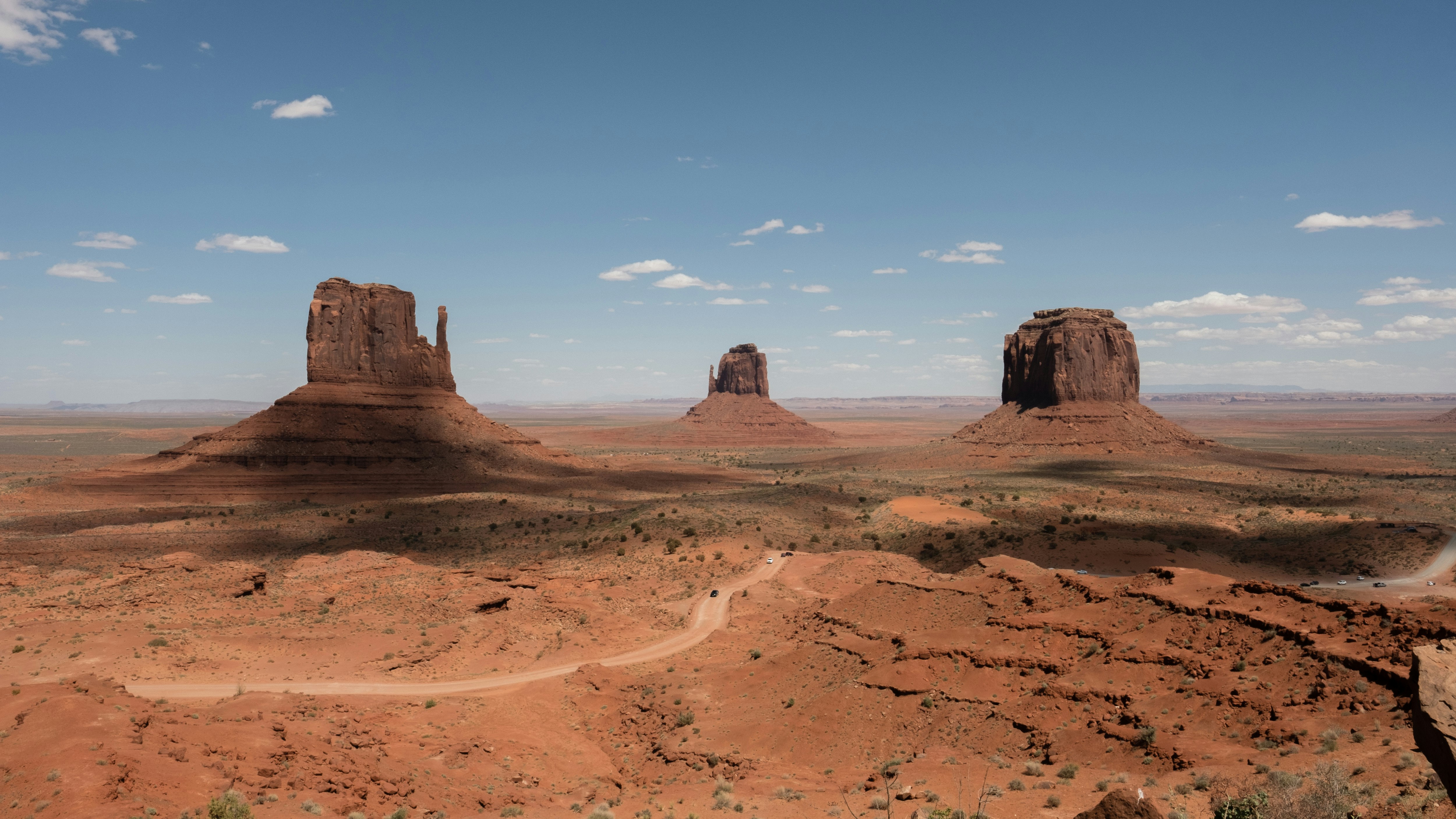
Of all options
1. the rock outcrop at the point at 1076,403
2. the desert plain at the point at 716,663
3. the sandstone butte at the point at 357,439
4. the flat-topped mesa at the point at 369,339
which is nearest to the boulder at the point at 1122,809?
the desert plain at the point at 716,663

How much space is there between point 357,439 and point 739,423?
110m

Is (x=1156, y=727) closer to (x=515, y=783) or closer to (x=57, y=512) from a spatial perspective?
(x=515, y=783)

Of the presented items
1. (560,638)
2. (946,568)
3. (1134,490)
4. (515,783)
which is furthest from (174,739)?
(1134,490)

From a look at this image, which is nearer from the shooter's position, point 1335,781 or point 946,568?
point 1335,781

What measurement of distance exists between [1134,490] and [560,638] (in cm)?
5922

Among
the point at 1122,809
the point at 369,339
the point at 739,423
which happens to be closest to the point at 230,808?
the point at 1122,809

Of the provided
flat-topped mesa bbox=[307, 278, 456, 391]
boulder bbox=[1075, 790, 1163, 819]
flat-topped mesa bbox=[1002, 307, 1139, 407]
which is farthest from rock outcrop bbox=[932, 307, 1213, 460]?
boulder bbox=[1075, 790, 1163, 819]

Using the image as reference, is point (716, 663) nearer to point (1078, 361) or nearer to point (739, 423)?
point (1078, 361)

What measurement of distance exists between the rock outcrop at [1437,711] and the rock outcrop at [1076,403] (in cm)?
9635

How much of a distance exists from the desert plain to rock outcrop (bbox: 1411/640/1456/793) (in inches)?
4.7

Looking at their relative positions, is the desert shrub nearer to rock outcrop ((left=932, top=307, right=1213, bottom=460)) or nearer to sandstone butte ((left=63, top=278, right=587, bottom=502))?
sandstone butte ((left=63, top=278, right=587, bottom=502))

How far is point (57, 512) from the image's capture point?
61.1 meters

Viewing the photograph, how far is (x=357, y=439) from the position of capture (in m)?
79.7

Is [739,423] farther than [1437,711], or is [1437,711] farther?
[739,423]
